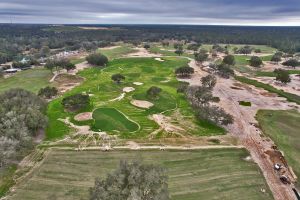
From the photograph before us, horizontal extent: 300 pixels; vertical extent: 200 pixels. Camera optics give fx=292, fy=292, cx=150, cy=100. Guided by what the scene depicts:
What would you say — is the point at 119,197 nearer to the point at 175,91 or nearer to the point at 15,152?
the point at 15,152

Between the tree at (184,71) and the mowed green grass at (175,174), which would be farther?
the tree at (184,71)

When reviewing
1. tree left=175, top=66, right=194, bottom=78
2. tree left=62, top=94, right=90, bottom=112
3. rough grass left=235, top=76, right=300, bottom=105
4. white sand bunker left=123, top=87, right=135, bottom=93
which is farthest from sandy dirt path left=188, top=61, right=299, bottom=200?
tree left=62, top=94, right=90, bottom=112

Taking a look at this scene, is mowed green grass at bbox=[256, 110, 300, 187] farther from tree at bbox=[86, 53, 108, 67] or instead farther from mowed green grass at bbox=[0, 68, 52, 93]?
tree at bbox=[86, 53, 108, 67]

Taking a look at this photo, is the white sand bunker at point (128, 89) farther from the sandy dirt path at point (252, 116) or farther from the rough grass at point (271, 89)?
the rough grass at point (271, 89)

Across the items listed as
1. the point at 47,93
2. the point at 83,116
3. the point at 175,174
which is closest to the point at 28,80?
the point at 47,93

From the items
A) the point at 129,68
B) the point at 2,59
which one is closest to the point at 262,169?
the point at 129,68

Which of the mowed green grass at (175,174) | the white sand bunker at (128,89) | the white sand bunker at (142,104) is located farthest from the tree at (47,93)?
the mowed green grass at (175,174)
